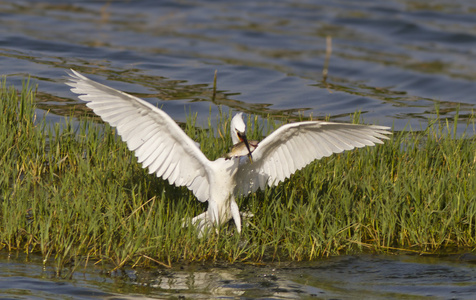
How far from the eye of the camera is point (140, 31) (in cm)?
1527

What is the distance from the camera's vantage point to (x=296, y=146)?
5.58 m

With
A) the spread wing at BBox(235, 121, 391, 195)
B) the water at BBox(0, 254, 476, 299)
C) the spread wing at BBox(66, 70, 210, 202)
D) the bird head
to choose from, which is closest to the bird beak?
the bird head

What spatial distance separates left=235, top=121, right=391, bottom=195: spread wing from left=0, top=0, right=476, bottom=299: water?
795 mm

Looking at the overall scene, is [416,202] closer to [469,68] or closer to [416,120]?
[416,120]

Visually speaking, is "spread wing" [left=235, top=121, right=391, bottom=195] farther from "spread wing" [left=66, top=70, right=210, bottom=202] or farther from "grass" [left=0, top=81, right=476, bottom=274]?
"spread wing" [left=66, top=70, right=210, bottom=202]

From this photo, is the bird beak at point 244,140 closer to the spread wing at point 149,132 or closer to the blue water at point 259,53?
the spread wing at point 149,132

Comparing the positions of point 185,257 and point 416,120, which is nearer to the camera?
point 185,257

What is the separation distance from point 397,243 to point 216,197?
1.41m

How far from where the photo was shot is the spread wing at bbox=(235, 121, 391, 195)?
5391 millimetres

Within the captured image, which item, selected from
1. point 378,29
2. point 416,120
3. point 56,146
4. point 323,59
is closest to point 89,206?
point 56,146

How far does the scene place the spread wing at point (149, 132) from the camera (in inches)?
212

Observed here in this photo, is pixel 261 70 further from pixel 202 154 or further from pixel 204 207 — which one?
pixel 202 154

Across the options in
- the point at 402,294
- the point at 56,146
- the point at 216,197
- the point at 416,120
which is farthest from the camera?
the point at 416,120

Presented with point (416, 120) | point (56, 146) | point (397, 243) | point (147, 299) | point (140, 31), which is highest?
point (140, 31)
